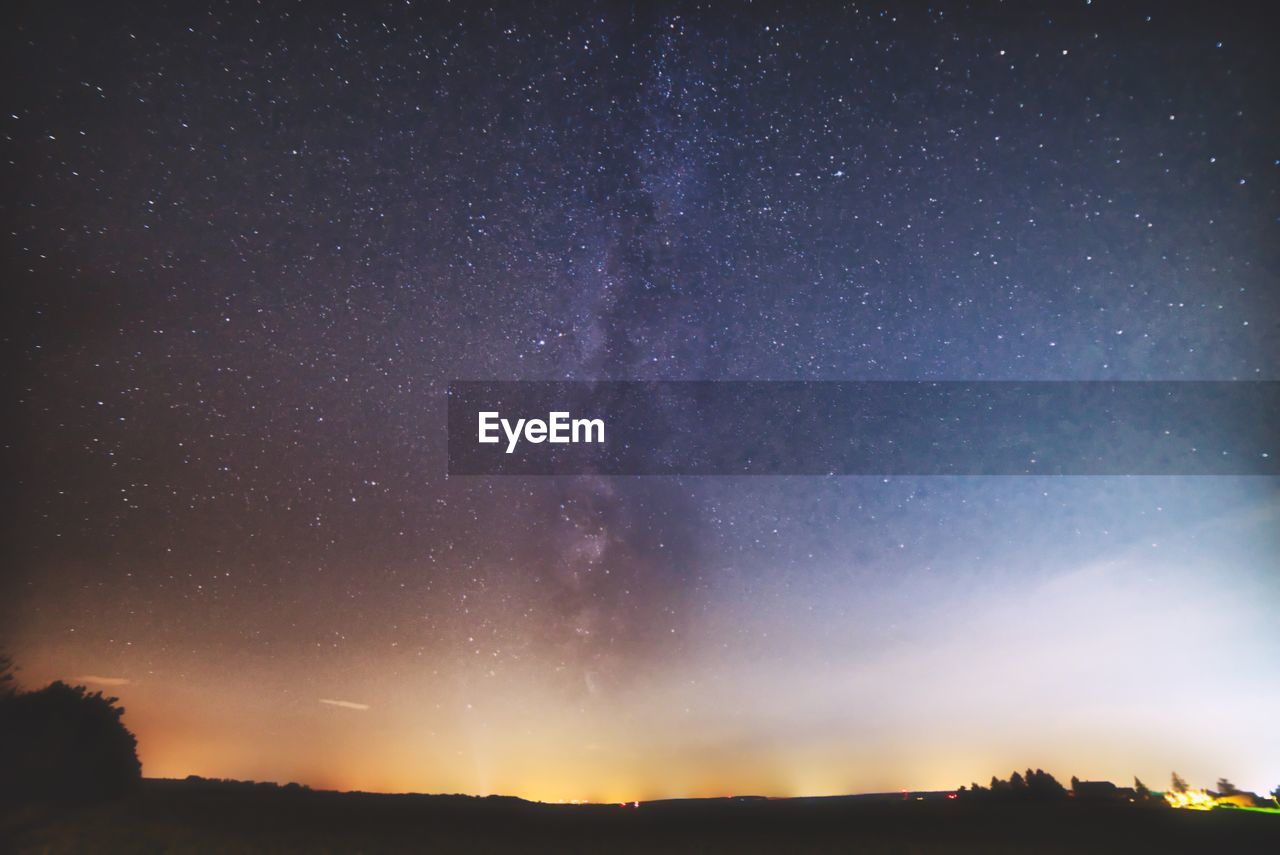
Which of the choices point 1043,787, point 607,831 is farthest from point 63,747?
point 1043,787

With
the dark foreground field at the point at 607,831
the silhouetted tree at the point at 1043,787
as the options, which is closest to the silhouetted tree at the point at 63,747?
the dark foreground field at the point at 607,831

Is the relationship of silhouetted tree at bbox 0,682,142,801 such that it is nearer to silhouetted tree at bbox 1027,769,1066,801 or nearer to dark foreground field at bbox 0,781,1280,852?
dark foreground field at bbox 0,781,1280,852

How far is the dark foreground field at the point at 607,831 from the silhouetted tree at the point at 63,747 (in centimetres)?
213

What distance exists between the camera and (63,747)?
1543cm

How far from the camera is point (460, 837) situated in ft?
36.4

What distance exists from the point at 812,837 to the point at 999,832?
11.4 ft

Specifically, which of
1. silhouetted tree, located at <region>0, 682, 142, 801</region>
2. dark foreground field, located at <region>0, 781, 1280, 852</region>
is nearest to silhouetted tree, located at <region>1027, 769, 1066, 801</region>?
dark foreground field, located at <region>0, 781, 1280, 852</region>

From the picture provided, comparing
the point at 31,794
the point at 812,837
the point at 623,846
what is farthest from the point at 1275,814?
the point at 31,794

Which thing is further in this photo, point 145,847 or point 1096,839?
point 1096,839

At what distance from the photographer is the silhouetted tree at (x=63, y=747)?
1386cm

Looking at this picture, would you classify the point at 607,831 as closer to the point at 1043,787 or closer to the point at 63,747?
the point at 63,747

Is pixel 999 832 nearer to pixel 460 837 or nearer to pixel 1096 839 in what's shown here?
pixel 1096 839

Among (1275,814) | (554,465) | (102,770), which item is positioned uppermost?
(554,465)

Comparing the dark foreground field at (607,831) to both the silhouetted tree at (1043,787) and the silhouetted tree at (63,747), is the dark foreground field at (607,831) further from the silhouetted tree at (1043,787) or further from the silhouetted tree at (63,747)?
the silhouetted tree at (1043,787)
